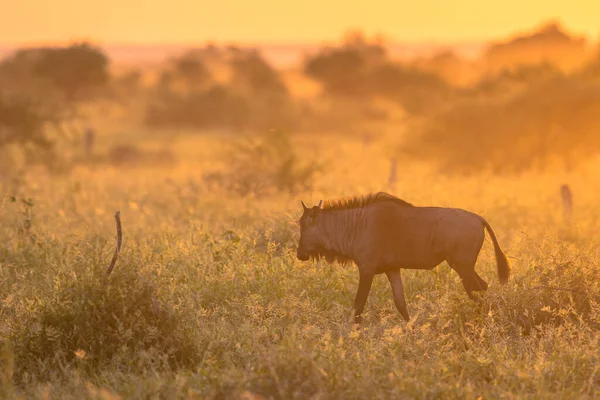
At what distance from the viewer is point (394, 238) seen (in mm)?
6855

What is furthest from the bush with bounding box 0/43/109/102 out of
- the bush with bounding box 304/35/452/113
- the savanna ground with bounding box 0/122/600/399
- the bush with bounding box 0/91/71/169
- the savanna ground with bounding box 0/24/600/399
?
the savanna ground with bounding box 0/122/600/399

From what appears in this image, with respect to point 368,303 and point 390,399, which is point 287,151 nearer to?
point 368,303

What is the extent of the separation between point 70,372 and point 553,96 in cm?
1771

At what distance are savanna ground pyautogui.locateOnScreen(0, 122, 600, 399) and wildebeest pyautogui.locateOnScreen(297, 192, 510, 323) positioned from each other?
0.33m

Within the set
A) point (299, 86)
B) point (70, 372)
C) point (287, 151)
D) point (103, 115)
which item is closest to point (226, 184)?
point (287, 151)

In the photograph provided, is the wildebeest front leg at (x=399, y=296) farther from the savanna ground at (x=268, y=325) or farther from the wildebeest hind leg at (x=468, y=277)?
the wildebeest hind leg at (x=468, y=277)

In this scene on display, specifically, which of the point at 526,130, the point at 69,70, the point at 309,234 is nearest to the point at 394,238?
the point at 309,234

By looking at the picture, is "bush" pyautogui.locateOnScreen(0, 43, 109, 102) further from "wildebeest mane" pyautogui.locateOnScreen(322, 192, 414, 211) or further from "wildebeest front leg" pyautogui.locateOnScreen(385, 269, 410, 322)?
"wildebeest front leg" pyautogui.locateOnScreen(385, 269, 410, 322)

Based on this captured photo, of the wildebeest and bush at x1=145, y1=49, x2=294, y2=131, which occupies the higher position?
the wildebeest

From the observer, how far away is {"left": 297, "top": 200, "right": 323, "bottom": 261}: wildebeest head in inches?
283

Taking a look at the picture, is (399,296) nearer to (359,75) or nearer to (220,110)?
(220,110)

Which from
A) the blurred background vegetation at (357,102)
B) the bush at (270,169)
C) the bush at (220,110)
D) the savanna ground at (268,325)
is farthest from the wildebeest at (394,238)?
the bush at (220,110)

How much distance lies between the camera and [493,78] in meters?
30.2

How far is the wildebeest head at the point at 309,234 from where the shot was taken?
283 inches
